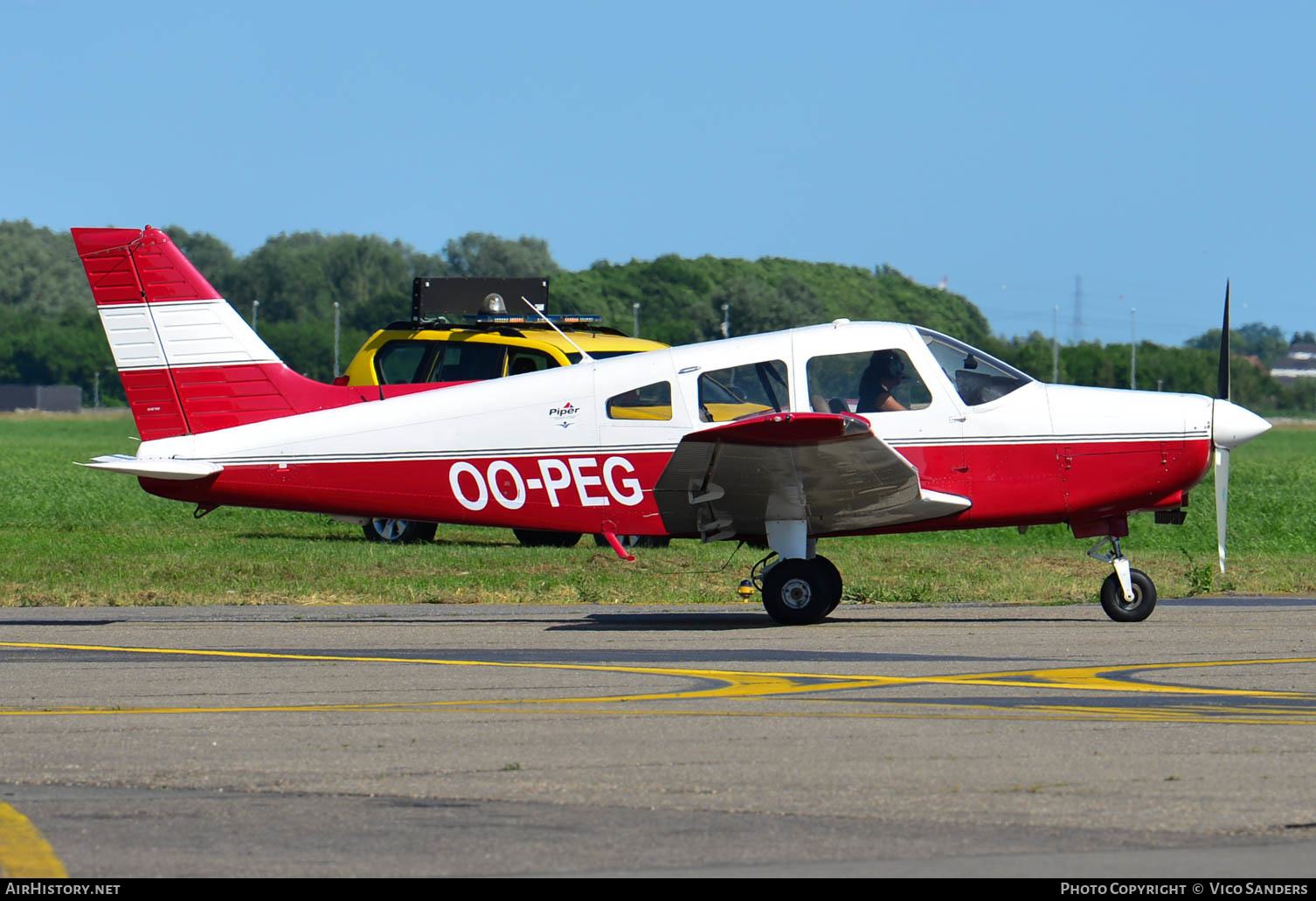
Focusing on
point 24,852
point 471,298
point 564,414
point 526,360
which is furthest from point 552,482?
point 471,298

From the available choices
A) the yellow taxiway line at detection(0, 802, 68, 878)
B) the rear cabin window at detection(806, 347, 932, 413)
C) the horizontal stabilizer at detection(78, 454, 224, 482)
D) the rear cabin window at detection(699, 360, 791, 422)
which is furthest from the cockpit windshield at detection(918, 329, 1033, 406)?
the yellow taxiway line at detection(0, 802, 68, 878)

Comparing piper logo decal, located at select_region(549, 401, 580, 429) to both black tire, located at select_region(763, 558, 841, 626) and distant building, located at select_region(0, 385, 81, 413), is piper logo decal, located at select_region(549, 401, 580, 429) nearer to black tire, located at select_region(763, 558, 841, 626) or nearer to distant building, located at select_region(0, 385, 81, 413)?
black tire, located at select_region(763, 558, 841, 626)

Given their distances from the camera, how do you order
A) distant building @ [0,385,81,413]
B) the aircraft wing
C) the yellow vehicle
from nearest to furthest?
the aircraft wing → the yellow vehicle → distant building @ [0,385,81,413]

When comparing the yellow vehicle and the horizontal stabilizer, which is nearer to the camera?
the horizontal stabilizer

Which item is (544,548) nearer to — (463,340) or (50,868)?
(463,340)

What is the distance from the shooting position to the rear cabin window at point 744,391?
12.3 meters

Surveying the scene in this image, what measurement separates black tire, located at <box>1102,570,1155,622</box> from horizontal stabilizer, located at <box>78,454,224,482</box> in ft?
22.7

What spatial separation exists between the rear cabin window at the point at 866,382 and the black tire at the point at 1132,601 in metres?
2.01

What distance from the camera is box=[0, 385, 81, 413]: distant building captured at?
105250mm

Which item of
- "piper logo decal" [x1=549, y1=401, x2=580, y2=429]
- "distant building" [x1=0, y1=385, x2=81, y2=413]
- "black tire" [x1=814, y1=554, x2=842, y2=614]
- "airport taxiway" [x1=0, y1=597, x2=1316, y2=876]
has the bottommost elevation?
"airport taxiway" [x1=0, y1=597, x2=1316, y2=876]

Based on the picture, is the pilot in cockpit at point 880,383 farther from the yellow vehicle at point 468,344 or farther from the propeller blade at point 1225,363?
the yellow vehicle at point 468,344

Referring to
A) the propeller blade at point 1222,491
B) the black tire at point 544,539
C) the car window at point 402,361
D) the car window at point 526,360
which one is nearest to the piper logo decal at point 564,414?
the propeller blade at point 1222,491

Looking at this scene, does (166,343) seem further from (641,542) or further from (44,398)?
(44,398)

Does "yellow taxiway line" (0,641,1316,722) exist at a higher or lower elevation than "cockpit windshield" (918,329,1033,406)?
lower
